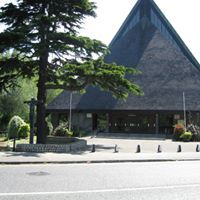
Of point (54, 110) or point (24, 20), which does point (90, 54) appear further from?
point (54, 110)

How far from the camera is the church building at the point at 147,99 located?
136 feet

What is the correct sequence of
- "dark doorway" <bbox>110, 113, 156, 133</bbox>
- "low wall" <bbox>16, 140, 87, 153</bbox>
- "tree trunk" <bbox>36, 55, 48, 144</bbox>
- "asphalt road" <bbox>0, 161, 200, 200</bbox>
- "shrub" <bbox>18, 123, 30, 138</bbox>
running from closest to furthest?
"asphalt road" <bbox>0, 161, 200, 200</bbox>, "low wall" <bbox>16, 140, 87, 153</bbox>, "tree trunk" <bbox>36, 55, 48, 144</bbox>, "shrub" <bbox>18, 123, 30, 138</bbox>, "dark doorway" <bbox>110, 113, 156, 133</bbox>

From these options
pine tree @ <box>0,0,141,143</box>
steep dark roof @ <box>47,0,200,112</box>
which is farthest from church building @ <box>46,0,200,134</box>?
pine tree @ <box>0,0,141,143</box>

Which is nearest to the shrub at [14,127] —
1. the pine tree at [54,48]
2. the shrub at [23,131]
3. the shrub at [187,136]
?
the shrub at [23,131]

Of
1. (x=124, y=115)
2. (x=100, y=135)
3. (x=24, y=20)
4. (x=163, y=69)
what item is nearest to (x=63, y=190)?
(x=24, y=20)

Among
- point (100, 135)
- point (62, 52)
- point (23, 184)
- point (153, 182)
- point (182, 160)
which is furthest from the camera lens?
point (100, 135)

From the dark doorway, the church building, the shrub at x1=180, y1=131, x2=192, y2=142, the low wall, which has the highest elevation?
the church building

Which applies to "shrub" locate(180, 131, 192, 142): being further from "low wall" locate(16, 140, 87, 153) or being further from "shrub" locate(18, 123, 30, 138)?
"low wall" locate(16, 140, 87, 153)

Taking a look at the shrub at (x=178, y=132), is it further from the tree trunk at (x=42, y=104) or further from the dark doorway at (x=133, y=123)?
the tree trunk at (x=42, y=104)

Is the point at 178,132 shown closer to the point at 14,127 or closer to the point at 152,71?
the point at 152,71

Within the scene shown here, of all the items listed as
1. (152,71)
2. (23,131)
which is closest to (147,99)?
(152,71)

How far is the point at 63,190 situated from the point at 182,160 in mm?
10921

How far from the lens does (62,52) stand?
79.2 ft

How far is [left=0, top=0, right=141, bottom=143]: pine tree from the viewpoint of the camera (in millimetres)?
22391
